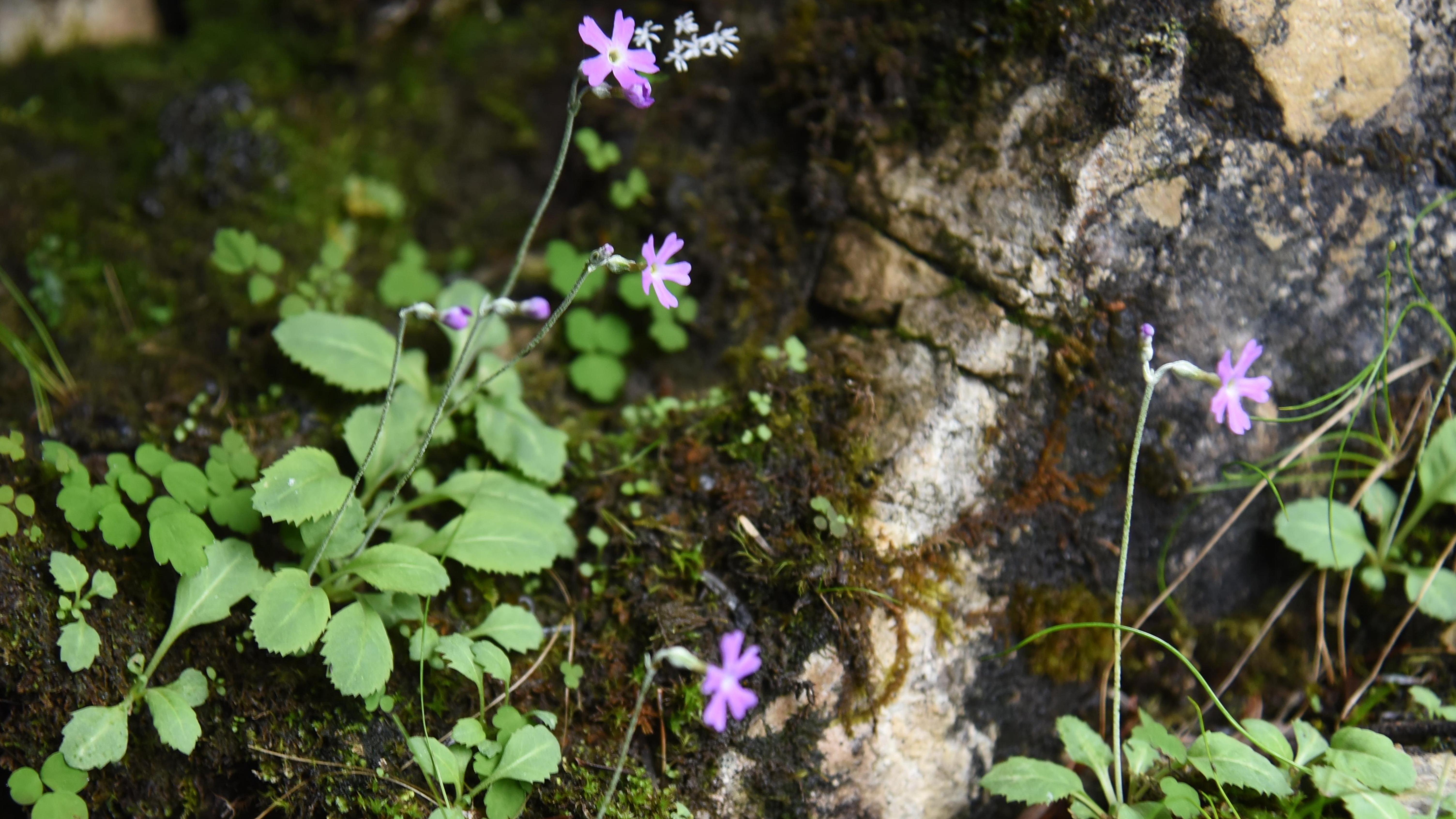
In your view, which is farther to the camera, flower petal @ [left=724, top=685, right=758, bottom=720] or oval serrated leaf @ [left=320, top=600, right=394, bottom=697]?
oval serrated leaf @ [left=320, top=600, right=394, bottom=697]

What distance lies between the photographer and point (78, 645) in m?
2.54

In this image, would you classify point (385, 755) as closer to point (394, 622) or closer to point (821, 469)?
point (394, 622)

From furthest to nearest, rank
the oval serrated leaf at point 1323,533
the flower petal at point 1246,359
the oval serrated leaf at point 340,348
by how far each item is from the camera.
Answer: the oval serrated leaf at point 340,348
the oval serrated leaf at point 1323,533
the flower petal at point 1246,359

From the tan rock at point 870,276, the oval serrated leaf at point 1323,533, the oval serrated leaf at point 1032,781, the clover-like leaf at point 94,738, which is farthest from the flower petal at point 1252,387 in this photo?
the clover-like leaf at point 94,738

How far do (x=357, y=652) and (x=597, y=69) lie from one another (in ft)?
5.93

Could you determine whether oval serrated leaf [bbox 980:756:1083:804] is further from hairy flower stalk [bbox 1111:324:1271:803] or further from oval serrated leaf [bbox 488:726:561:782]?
oval serrated leaf [bbox 488:726:561:782]

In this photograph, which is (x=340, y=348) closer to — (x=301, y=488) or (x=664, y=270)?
(x=301, y=488)

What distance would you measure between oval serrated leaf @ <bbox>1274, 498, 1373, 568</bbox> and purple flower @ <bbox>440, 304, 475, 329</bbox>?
2.84 meters

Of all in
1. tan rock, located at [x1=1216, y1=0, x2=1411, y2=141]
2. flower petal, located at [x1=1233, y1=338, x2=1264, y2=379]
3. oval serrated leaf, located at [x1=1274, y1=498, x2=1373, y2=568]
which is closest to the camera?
flower petal, located at [x1=1233, y1=338, x2=1264, y2=379]

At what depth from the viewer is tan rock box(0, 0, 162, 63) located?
14.3ft

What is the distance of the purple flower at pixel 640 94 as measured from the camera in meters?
2.45

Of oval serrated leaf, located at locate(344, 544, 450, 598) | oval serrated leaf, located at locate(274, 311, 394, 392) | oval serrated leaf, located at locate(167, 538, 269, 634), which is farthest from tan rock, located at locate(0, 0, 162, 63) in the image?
oval serrated leaf, located at locate(344, 544, 450, 598)

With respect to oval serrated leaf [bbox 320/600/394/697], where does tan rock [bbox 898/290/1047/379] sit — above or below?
above

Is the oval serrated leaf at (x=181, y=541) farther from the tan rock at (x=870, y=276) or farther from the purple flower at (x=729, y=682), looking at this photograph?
the tan rock at (x=870, y=276)
